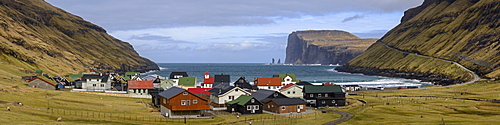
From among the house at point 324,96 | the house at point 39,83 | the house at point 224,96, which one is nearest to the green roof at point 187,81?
the house at point 39,83

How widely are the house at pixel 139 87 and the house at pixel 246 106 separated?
37059mm

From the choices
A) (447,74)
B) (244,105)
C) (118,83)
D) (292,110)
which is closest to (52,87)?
(118,83)

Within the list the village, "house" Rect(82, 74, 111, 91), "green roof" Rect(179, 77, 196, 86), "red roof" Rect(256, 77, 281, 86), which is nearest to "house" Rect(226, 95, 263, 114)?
the village

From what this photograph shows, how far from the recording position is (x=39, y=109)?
61688mm

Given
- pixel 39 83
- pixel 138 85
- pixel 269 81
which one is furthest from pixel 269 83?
pixel 39 83

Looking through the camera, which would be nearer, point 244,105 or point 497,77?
point 244,105

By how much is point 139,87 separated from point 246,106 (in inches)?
1696

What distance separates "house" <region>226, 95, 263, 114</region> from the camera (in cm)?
8400

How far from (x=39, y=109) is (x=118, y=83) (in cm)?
8276

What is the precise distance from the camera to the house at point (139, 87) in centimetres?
11556

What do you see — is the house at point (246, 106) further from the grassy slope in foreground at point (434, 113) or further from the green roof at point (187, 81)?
the green roof at point (187, 81)

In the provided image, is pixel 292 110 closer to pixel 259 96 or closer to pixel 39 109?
pixel 259 96

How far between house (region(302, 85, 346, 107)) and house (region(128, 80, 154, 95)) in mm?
43177

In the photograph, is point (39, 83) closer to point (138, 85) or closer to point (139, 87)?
point (138, 85)
